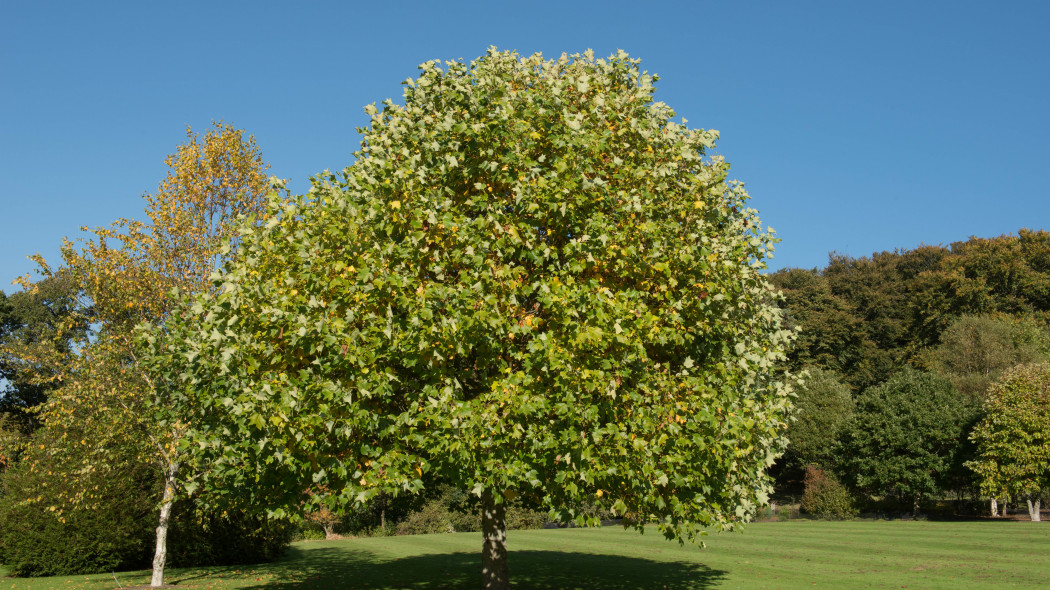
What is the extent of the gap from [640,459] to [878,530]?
38.6 meters

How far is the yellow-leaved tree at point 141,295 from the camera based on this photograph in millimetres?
22438

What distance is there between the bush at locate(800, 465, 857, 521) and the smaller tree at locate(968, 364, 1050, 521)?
10.1 m

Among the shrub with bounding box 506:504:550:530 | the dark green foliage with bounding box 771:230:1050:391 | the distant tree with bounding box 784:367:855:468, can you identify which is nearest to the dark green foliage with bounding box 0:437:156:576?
the shrub with bounding box 506:504:550:530

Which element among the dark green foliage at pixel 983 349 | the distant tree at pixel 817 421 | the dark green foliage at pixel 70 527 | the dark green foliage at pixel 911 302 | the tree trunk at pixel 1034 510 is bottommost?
the tree trunk at pixel 1034 510

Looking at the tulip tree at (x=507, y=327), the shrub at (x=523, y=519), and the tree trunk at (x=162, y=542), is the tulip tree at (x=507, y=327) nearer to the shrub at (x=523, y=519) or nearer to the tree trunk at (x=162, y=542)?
the tree trunk at (x=162, y=542)

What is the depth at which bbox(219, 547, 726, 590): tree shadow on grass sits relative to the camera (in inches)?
852

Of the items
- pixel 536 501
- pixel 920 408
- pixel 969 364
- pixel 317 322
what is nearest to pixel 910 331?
pixel 969 364

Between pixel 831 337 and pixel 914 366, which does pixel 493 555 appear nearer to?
pixel 831 337

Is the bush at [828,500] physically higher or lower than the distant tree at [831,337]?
lower

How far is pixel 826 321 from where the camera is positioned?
9200 cm

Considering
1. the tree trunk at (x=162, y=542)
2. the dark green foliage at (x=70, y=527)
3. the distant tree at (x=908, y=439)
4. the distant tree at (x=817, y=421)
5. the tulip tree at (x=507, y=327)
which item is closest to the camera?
the tulip tree at (x=507, y=327)

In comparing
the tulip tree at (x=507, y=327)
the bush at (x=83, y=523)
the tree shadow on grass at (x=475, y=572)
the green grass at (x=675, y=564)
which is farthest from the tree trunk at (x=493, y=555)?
the bush at (x=83, y=523)

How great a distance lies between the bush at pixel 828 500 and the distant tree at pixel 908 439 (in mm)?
1486

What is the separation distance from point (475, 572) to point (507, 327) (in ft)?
54.8
